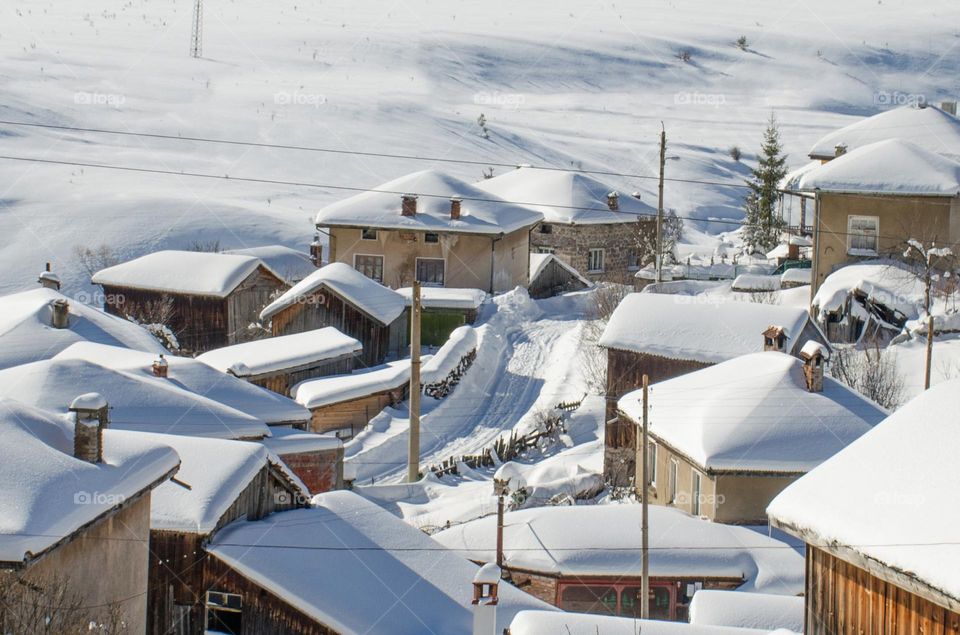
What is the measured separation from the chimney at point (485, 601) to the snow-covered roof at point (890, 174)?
76.9 feet

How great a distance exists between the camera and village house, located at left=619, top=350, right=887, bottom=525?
21.0 m

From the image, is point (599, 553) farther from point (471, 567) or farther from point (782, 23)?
point (782, 23)

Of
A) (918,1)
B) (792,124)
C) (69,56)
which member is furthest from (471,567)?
(918,1)

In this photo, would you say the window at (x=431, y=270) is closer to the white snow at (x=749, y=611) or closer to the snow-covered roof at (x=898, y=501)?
the white snow at (x=749, y=611)

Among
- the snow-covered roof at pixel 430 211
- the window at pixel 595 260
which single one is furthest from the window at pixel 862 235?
the window at pixel 595 260

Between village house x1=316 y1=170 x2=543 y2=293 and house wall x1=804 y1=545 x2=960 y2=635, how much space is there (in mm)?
32601

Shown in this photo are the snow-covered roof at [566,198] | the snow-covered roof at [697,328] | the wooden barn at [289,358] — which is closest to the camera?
the snow-covered roof at [697,328]

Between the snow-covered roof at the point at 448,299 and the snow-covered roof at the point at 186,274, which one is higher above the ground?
the snow-covered roof at the point at 186,274

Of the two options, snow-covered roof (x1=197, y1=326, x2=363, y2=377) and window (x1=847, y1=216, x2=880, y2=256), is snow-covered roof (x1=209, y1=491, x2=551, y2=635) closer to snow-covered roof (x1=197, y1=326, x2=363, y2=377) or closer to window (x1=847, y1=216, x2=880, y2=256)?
snow-covered roof (x1=197, y1=326, x2=363, y2=377)

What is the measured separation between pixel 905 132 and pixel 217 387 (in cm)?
2903

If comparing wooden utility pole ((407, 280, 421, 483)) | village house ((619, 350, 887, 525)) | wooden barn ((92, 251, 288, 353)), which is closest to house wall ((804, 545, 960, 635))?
village house ((619, 350, 887, 525))

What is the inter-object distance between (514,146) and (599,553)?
224 ft

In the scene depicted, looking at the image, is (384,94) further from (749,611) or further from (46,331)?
(749,611)

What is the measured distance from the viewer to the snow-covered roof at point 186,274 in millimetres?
37719
